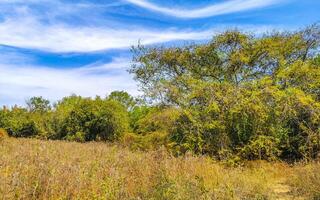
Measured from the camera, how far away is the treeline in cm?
1783

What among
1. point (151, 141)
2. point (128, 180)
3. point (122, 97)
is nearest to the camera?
point (128, 180)

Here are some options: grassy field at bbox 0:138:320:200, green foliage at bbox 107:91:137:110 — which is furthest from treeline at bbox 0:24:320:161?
green foliage at bbox 107:91:137:110

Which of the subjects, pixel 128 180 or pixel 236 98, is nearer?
pixel 128 180

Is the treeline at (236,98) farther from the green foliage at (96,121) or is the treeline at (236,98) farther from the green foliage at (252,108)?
the green foliage at (96,121)

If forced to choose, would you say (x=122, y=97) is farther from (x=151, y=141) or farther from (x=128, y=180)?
(x=128, y=180)

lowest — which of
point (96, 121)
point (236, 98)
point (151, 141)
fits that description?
point (151, 141)

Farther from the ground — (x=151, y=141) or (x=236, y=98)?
(x=236, y=98)

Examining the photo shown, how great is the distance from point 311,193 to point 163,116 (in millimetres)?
9450

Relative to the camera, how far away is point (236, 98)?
18188 millimetres

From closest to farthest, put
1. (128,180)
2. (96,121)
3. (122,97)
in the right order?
(128,180), (96,121), (122,97)

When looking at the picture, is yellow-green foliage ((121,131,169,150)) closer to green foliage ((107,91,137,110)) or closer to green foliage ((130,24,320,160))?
green foliage ((130,24,320,160))

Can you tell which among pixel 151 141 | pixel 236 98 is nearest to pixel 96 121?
A: pixel 151 141

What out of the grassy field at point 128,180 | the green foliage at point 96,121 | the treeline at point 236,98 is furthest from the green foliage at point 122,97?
the grassy field at point 128,180

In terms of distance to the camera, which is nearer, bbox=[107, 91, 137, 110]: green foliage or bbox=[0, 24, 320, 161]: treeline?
bbox=[0, 24, 320, 161]: treeline
